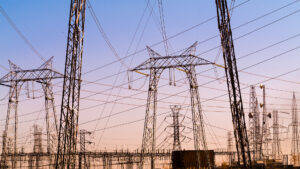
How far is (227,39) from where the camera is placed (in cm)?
1758

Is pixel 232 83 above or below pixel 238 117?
above

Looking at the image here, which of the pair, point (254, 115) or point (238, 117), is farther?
point (254, 115)

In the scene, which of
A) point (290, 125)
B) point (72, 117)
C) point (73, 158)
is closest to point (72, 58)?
point (72, 117)

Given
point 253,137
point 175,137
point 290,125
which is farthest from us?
point 290,125

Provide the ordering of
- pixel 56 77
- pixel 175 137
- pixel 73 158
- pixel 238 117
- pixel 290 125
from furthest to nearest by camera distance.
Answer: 1. pixel 290 125
2. pixel 175 137
3. pixel 56 77
4. pixel 73 158
5. pixel 238 117

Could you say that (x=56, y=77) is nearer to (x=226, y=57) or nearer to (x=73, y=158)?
(x=73, y=158)

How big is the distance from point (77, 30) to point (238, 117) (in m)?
11.7

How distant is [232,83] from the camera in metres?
17.1

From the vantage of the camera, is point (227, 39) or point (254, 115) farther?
point (254, 115)

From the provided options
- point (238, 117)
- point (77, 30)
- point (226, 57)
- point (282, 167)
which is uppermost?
point (77, 30)

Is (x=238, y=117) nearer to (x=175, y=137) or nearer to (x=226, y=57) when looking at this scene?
(x=226, y=57)

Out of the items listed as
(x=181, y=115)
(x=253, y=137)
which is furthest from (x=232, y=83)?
(x=253, y=137)

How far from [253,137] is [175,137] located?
14380 mm

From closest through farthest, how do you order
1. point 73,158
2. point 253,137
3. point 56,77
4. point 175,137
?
point 73,158, point 56,77, point 175,137, point 253,137
